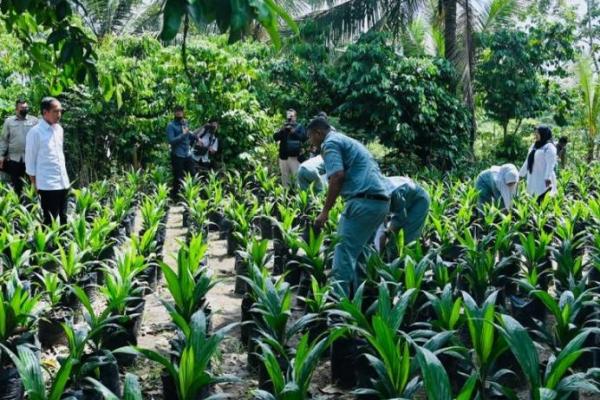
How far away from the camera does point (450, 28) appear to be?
47.6 feet

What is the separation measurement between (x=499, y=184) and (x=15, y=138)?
5.72m

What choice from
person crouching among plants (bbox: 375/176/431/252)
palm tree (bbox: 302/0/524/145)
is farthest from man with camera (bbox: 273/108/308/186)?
palm tree (bbox: 302/0/524/145)

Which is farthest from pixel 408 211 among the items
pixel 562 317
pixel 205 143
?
pixel 205 143

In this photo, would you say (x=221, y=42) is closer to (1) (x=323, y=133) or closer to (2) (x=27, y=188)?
(2) (x=27, y=188)

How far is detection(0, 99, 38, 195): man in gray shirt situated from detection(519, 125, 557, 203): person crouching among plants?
19.6 feet

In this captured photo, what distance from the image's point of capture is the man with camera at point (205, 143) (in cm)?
1130

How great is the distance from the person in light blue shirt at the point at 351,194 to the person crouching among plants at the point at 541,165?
339 centimetres

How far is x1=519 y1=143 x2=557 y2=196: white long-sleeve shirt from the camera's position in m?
7.74

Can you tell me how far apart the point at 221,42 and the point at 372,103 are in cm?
314

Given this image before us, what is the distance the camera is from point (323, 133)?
16.6ft

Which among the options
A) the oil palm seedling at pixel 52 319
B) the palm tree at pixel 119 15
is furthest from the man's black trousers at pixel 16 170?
the palm tree at pixel 119 15

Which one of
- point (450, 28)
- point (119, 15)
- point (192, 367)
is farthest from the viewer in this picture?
point (119, 15)

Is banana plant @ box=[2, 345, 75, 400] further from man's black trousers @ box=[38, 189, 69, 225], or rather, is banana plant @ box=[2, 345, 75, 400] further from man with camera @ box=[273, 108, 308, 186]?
man with camera @ box=[273, 108, 308, 186]

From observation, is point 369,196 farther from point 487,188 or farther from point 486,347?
point 487,188
